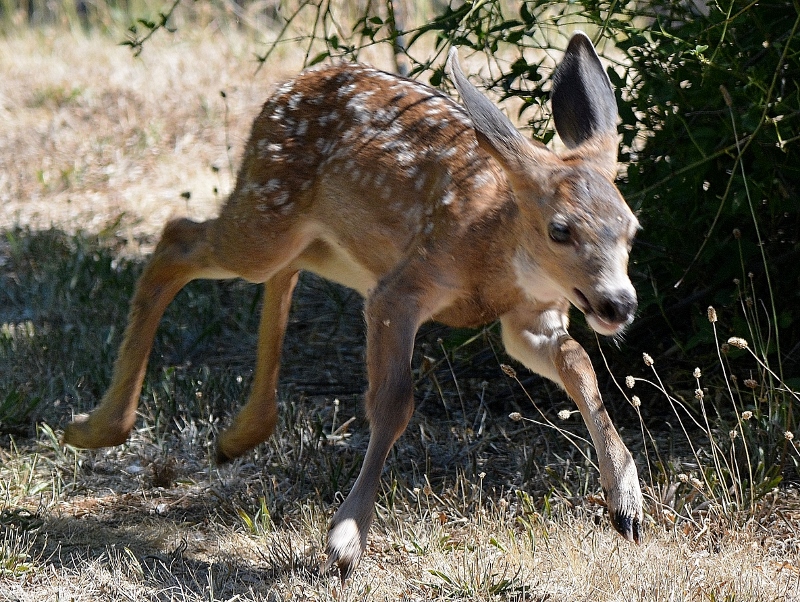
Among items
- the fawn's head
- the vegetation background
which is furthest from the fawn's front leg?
the fawn's head

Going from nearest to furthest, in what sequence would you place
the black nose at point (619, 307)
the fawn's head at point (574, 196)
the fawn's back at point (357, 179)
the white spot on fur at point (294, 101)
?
the black nose at point (619, 307), the fawn's head at point (574, 196), the fawn's back at point (357, 179), the white spot on fur at point (294, 101)

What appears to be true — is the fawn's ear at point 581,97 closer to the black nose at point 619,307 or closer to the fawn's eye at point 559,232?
the fawn's eye at point 559,232

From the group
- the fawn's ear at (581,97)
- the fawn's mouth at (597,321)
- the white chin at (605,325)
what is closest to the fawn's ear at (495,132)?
the fawn's ear at (581,97)

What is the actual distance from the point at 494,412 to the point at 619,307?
207cm

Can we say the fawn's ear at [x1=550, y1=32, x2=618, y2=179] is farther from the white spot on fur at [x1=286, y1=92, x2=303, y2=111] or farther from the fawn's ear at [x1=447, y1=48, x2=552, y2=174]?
the white spot on fur at [x1=286, y1=92, x2=303, y2=111]

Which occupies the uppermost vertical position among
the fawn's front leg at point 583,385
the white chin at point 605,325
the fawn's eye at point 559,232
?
the fawn's eye at point 559,232

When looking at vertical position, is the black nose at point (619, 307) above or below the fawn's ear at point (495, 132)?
below

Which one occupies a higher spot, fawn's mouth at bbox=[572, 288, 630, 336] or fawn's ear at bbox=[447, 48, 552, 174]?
fawn's ear at bbox=[447, 48, 552, 174]

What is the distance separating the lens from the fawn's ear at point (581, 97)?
4.55 metres

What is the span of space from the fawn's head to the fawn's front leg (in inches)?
10.1

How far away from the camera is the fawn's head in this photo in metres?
3.99

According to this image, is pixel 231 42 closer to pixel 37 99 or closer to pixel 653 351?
pixel 37 99

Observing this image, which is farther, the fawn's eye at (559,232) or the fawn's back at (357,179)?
the fawn's back at (357,179)

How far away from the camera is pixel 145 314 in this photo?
5578mm
